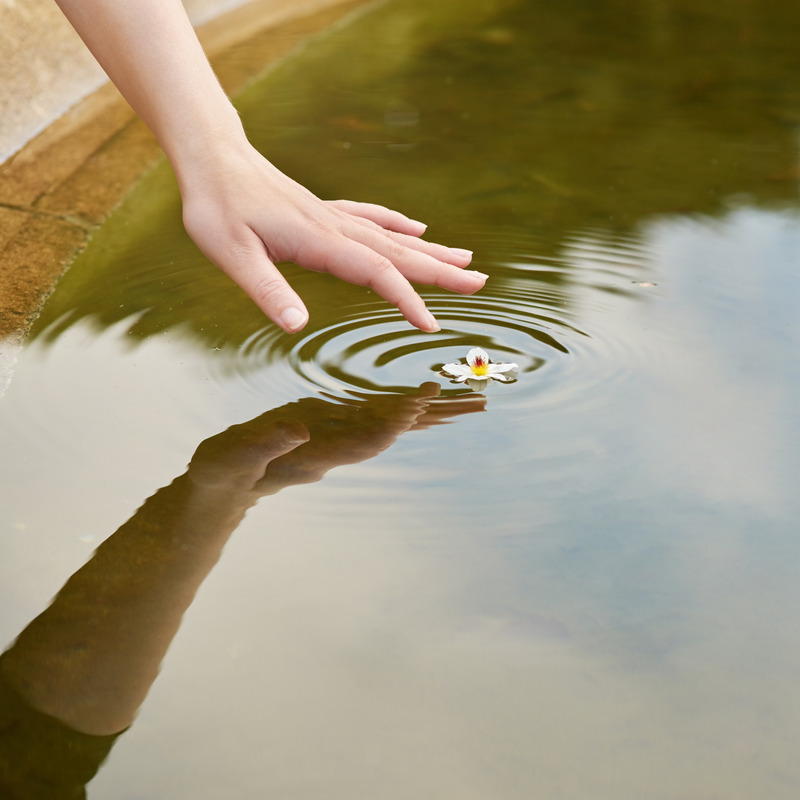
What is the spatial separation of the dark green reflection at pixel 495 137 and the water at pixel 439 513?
2 cm

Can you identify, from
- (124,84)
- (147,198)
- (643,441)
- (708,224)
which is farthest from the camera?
(147,198)

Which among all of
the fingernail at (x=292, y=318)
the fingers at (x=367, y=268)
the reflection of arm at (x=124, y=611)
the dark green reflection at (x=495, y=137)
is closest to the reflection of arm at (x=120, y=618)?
the reflection of arm at (x=124, y=611)

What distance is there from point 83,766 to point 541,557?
0.46 meters

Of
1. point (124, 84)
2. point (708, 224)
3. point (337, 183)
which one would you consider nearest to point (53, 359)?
point (124, 84)

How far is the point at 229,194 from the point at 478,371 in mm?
398

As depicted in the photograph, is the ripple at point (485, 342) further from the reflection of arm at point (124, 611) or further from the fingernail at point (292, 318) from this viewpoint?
the reflection of arm at point (124, 611)

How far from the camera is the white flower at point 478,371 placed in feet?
4.25

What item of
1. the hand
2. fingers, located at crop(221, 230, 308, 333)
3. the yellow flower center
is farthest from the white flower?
fingers, located at crop(221, 230, 308, 333)

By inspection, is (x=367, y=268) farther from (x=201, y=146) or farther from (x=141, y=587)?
(x=141, y=587)

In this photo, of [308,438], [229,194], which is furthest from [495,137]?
[308,438]

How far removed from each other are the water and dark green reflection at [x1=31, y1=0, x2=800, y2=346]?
0.02 metres

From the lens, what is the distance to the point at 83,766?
728 millimetres

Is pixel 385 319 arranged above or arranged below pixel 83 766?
below

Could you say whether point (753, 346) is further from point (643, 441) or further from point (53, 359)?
point (53, 359)
